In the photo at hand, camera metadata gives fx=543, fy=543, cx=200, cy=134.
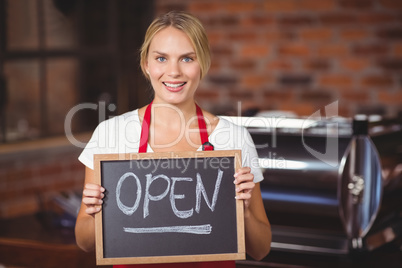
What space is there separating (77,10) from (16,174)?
3.35 ft

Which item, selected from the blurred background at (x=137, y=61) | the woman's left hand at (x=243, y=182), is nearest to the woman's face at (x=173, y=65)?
the woman's left hand at (x=243, y=182)

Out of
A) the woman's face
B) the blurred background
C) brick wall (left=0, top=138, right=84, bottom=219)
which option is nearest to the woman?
the woman's face

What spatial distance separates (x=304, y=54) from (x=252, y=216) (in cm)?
166

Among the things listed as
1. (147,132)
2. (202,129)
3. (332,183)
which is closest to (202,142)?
(202,129)

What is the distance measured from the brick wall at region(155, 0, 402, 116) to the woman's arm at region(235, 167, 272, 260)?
1.48 metres

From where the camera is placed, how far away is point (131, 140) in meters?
1.30

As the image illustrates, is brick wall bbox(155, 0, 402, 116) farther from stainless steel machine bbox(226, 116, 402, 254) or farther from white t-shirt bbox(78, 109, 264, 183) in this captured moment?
white t-shirt bbox(78, 109, 264, 183)

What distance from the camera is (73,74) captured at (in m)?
3.19

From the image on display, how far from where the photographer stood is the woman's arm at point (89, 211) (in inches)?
47.1

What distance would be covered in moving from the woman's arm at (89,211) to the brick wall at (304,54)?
61.9 inches

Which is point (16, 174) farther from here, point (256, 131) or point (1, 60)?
point (256, 131)

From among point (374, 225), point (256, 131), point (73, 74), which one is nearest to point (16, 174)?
point (73, 74)

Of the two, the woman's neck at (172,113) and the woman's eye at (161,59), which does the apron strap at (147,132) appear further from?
the woman's eye at (161,59)

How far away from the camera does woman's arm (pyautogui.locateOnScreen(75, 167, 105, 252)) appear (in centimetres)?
120
